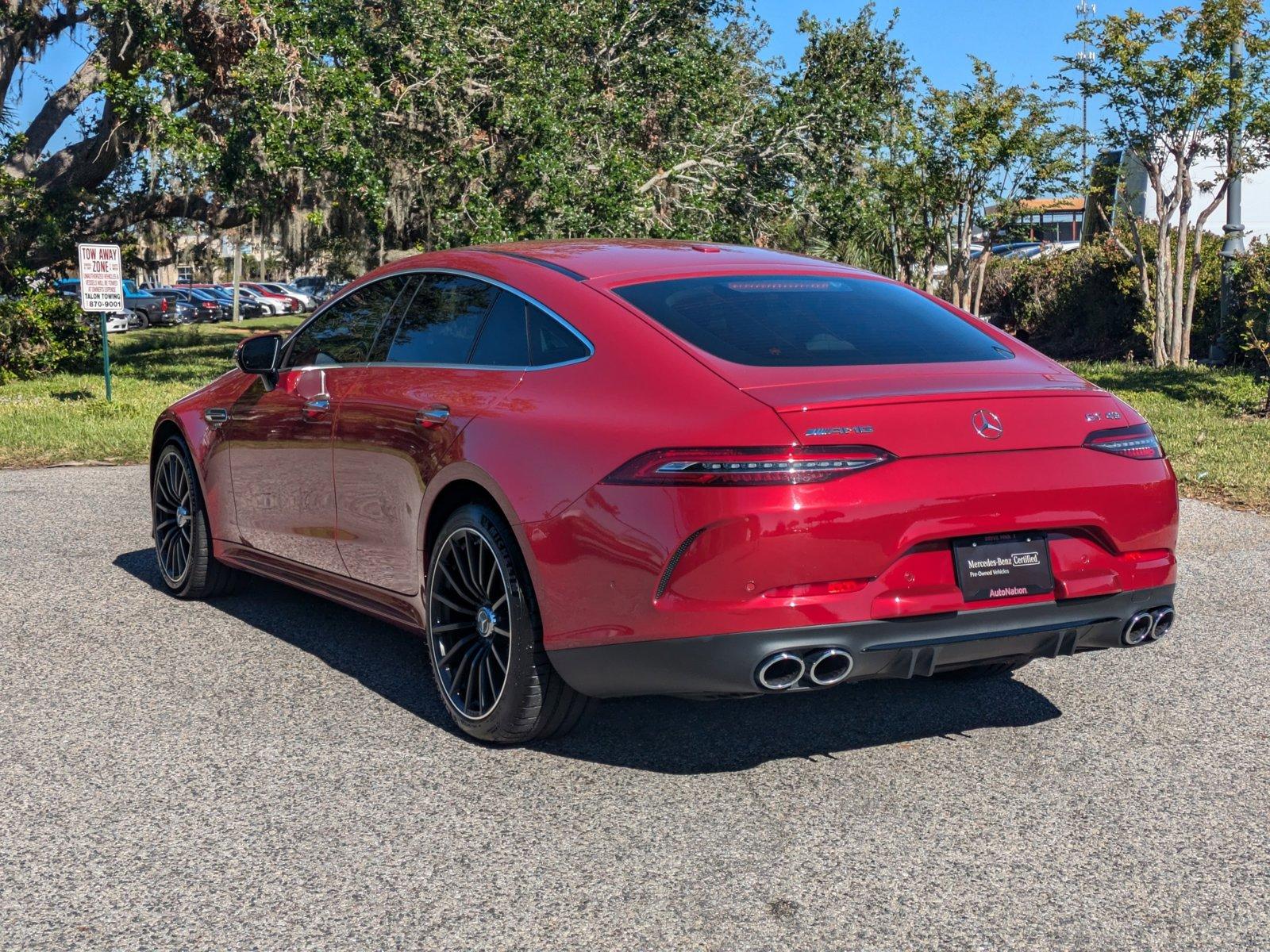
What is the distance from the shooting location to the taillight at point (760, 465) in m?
3.82

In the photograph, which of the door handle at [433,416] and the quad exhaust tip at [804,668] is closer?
the quad exhaust tip at [804,668]

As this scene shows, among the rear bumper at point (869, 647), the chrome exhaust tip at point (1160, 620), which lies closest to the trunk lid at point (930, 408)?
the rear bumper at point (869, 647)

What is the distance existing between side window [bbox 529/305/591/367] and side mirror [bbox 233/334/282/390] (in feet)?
5.78

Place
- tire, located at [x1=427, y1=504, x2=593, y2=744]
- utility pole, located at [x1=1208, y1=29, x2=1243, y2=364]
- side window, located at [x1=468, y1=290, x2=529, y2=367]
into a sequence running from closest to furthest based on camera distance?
tire, located at [x1=427, y1=504, x2=593, y2=744] < side window, located at [x1=468, y1=290, x2=529, y2=367] < utility pole, located at [x1=1208, y1=29, x2=1243, y2=364]

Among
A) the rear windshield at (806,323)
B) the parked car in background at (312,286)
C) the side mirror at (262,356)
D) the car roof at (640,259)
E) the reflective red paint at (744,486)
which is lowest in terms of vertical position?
the reflective red paint at (744,486)

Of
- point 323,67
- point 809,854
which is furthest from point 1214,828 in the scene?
point 323,67

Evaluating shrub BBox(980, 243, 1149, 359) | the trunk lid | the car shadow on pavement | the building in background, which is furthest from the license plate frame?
the building in background

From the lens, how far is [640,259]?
5.06 metres

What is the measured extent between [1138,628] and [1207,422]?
9.90 metres

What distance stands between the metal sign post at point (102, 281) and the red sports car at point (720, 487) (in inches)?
562

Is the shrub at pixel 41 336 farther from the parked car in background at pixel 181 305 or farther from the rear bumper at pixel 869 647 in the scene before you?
the parked car in background at pixel 181 305

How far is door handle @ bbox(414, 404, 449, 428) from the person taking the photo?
15.8ft

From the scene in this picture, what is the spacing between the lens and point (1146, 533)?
434cm

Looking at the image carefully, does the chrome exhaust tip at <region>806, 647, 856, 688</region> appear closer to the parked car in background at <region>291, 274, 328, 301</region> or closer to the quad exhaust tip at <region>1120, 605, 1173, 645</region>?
the quad exhaust tip at <region>1120, 605, 1173, 645</region>
